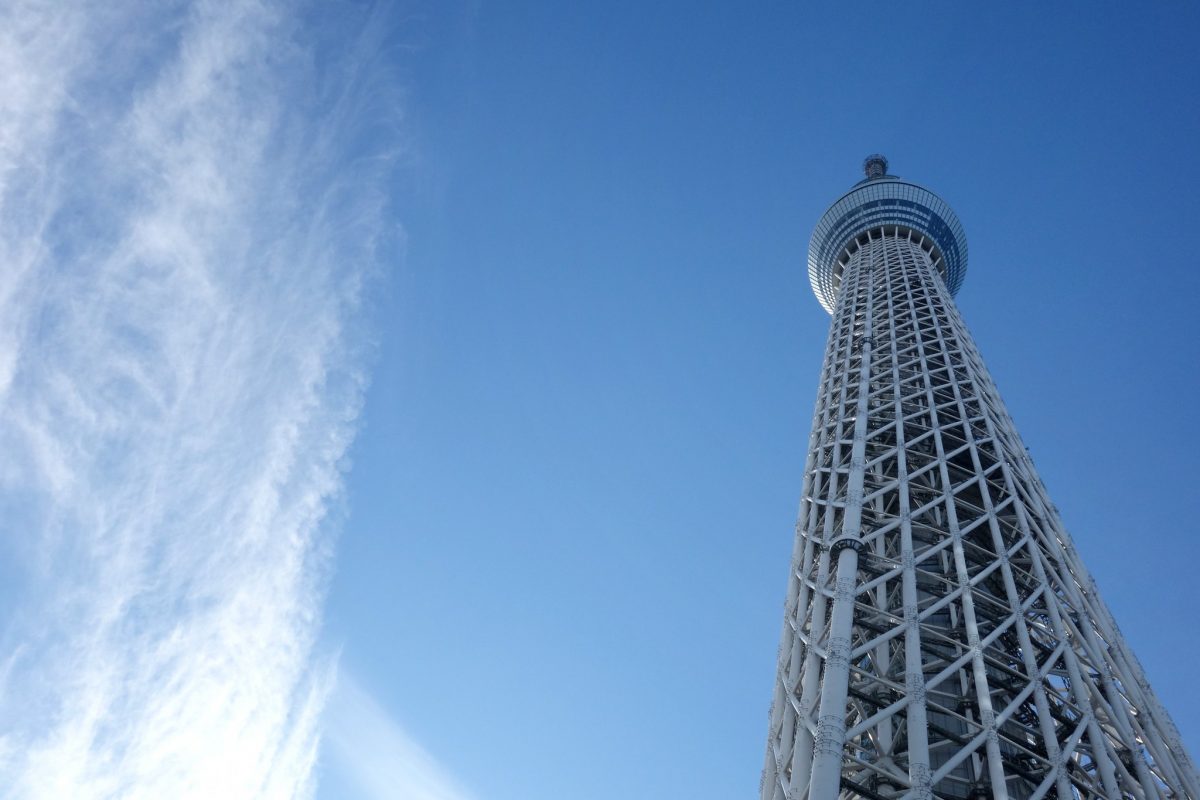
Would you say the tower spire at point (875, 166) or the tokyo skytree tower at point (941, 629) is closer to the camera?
the tokyo skytree tower at point (941, 629)

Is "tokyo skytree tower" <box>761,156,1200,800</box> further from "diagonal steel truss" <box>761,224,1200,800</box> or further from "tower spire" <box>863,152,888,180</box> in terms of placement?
"tower spire" <box>863,152,888,180</box>

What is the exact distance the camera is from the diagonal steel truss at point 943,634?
1991cm

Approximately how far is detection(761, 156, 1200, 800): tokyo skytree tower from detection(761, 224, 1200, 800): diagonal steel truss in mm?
65

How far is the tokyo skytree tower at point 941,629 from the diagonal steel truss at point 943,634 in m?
0.07

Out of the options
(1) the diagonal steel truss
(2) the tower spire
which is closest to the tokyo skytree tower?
(1) the diagonal steel truss

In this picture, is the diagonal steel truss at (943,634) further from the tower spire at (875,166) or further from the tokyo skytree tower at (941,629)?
the tower spire at (875,166)

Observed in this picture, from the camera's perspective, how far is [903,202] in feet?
211

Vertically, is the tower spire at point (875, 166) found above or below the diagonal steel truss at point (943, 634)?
above

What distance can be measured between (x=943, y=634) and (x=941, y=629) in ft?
0.72

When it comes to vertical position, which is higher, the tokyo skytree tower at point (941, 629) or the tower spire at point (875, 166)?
the tower spire at point (875, 166)

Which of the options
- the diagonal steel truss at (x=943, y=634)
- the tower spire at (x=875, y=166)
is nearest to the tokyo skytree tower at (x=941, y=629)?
the diagonal steel truss at (x=943, y=634)

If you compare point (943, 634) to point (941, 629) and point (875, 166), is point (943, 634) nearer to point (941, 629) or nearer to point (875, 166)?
point (941, 629)

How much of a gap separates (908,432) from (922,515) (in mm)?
5965

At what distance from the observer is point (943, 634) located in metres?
23.8
